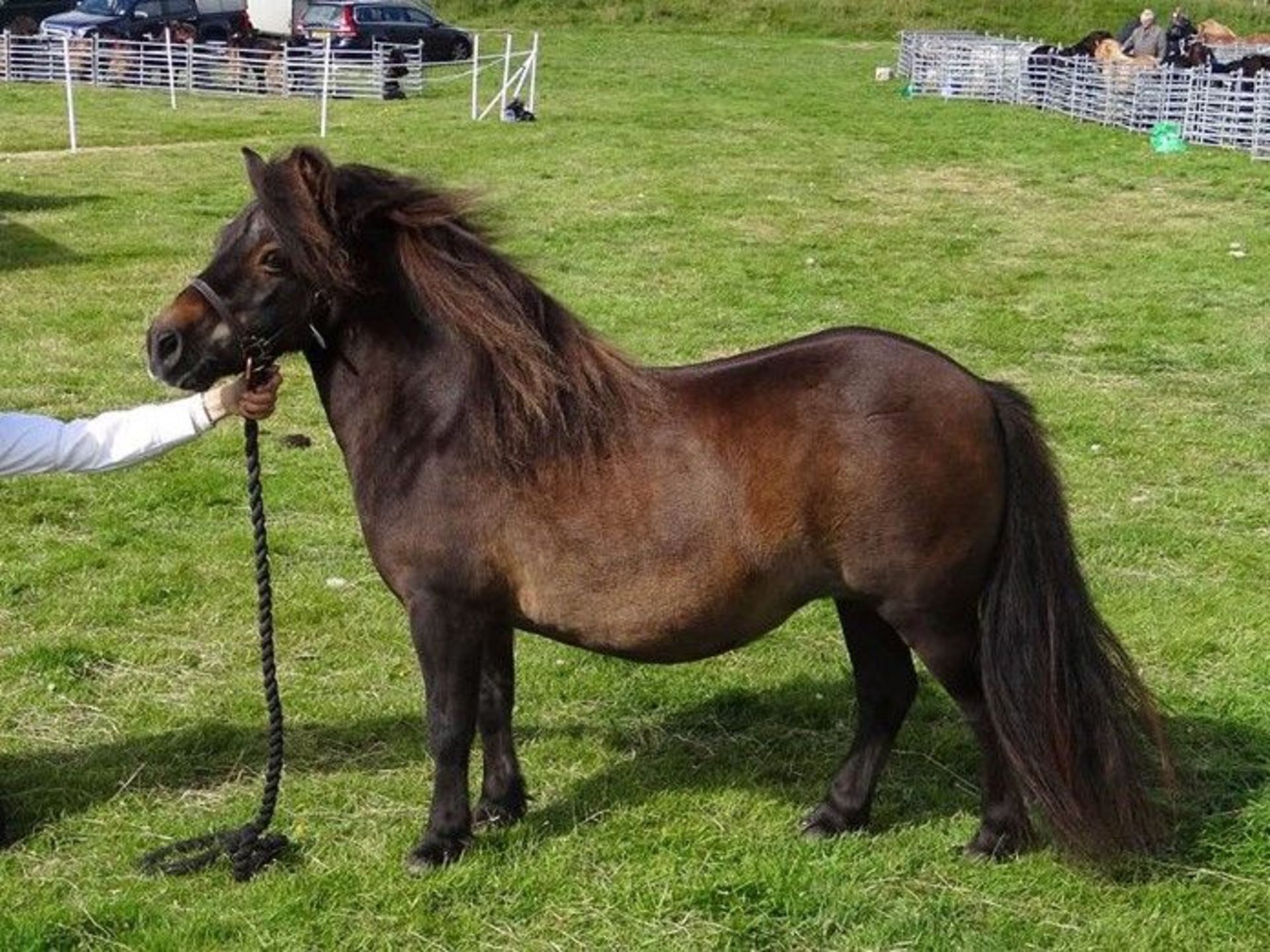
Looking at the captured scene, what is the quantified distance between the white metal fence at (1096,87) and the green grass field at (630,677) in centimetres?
776

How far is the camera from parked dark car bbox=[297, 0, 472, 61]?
112ft

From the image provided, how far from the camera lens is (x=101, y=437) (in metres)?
4.54

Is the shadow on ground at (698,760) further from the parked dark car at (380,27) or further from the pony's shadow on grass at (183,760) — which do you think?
the parked dark car at (380,27)

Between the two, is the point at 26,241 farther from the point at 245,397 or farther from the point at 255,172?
the point at 255,172

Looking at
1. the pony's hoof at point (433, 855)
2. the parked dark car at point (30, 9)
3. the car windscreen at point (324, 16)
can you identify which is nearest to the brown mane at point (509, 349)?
the pony's hoof at point (433, 855)

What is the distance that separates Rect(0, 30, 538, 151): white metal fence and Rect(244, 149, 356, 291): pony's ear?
87.3 feet

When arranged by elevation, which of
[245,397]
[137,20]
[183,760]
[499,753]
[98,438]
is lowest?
[183,760]

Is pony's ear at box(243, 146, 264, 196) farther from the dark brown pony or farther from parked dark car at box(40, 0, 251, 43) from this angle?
parked dark car at box(40, 0, 251, 43)

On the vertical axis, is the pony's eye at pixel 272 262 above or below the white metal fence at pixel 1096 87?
below

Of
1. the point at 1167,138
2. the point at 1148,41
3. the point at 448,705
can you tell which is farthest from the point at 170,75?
the point at 448,705

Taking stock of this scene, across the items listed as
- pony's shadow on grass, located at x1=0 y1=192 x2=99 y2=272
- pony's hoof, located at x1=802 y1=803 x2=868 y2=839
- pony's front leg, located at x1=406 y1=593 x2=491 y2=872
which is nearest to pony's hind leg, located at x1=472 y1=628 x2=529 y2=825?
pony's front leg, located at x1=406 y1=593 x2=491 y2=872

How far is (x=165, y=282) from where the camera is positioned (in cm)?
1401

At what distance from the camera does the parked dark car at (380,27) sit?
3425 centimetres

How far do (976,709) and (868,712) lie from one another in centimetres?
44
